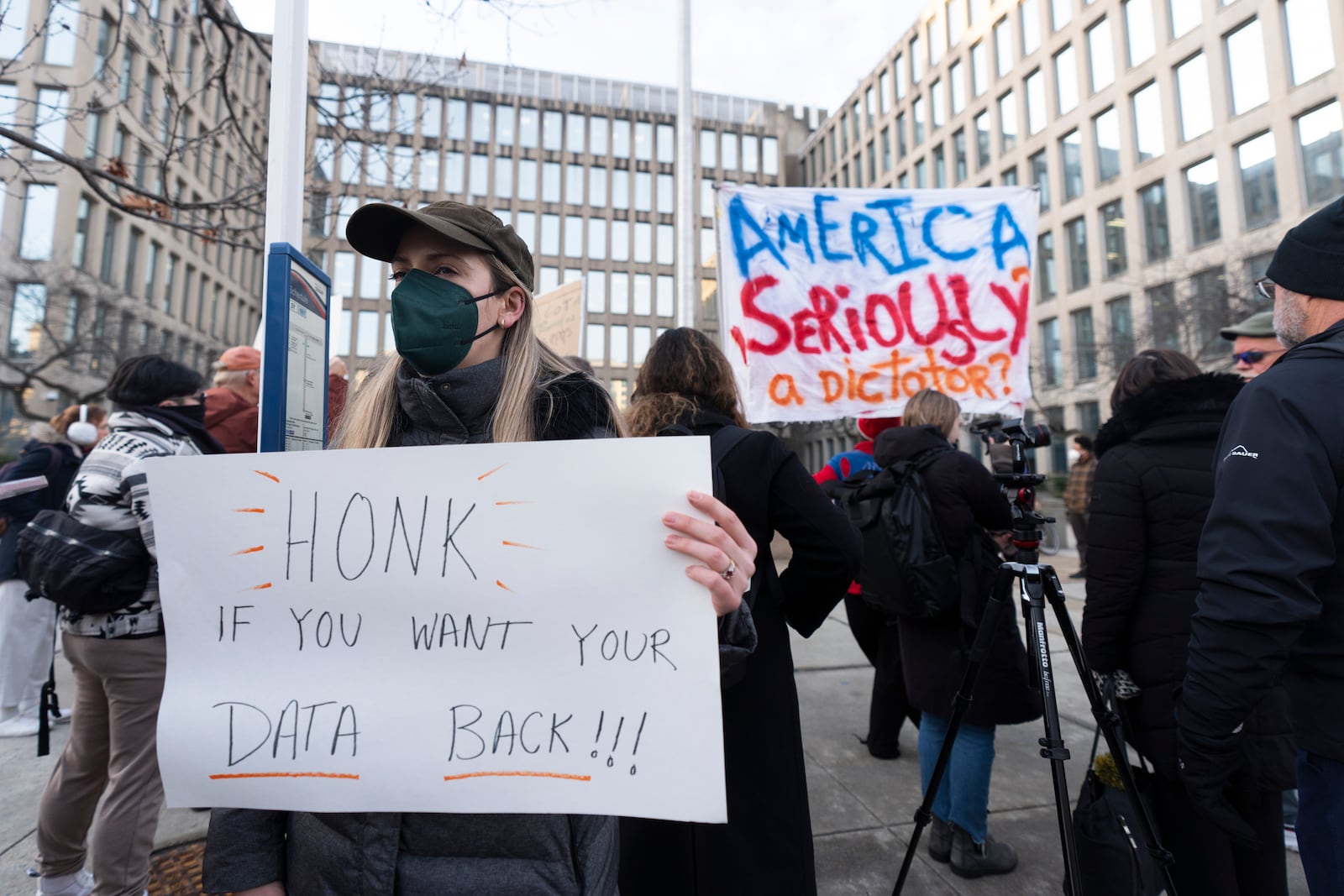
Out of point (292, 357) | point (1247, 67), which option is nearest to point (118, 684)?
point (292, 357)

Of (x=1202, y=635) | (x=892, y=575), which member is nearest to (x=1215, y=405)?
(x=1202, y=635)

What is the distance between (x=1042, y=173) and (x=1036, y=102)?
282 cm

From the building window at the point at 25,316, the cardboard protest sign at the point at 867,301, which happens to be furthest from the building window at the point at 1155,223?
the building window at the point at 25,316

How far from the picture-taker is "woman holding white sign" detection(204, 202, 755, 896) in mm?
1086

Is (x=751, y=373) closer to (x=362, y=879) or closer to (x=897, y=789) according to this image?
(x=897, y=789)

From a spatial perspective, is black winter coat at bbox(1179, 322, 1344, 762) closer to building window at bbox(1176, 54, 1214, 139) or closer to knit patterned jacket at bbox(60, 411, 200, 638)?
knit patterned jacket at bbox(60, 411, 200, 638)

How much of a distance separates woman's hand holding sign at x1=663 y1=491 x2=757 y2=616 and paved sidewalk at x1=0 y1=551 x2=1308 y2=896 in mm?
2095

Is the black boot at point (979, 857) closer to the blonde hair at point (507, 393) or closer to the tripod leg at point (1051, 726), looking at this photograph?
the tripod leg at point (1051, 726)

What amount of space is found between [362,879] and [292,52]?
1.72 metres

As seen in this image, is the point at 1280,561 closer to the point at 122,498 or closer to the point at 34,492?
the point at 122,498

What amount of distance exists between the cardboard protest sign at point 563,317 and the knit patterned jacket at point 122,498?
339cm

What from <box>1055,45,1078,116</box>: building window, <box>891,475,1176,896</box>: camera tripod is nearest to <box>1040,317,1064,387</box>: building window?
<box>1055,45,1078,116</box>: building window

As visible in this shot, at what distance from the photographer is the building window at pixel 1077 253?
27.3 meters

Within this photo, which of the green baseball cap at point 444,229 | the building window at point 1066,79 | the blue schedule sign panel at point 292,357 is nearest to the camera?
the green baseball cap at point 444,229
